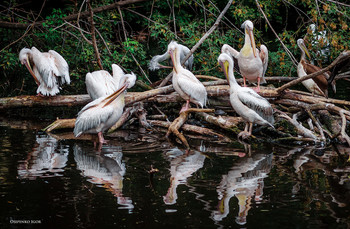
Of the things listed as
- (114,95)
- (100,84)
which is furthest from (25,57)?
(114,95)

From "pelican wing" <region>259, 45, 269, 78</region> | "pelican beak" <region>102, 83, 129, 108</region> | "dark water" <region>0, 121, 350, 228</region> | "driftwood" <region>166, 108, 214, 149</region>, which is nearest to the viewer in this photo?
"dark water" <region>0, 121, 350, 228</region>

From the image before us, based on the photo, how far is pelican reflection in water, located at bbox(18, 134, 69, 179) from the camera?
490 cm

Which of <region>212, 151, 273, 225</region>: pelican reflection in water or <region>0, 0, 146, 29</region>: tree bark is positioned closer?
<region>212, 151, 273, 225</region>: pelican reflection in water

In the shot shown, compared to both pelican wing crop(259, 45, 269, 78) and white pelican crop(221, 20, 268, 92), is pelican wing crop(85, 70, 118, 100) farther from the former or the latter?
pelican wing crop(259, 45, 269, 78)

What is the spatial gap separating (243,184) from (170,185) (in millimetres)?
707

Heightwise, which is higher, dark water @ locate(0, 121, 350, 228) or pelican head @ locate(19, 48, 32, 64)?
pelican head @ locate(19, 48, 32, 64)

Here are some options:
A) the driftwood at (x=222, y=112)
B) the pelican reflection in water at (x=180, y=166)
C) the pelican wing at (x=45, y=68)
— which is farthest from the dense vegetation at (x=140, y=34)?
the pelican reflection in water at (x=180, y=166)

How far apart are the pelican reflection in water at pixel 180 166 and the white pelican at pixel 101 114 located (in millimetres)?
980

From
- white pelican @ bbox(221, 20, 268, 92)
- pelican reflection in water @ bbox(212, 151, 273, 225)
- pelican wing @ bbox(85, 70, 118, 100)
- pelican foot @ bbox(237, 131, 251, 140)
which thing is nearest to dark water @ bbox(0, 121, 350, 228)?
pelican reflection in water @ bbox(212, 151, 273, 225)

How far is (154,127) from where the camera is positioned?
7.49 metres

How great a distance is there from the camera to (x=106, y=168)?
5.18m

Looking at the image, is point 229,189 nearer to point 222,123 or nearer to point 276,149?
point 276,149

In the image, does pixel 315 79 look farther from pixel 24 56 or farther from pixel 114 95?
pixel 24 56

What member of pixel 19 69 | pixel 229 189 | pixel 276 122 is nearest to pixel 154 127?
pixel 276 122
